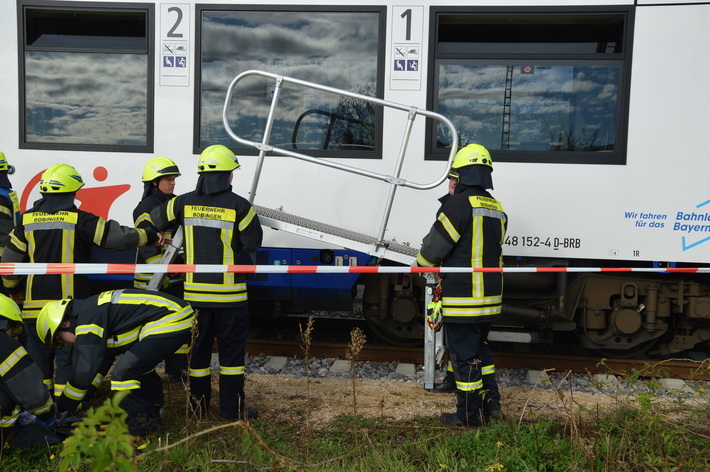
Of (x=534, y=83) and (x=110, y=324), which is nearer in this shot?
(x=110, y=324)

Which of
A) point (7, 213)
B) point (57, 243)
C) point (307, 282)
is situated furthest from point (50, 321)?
point (307, 282)

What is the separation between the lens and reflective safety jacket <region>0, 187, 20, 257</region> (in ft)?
16.2

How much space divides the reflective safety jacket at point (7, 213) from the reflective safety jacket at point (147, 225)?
3.04 ft

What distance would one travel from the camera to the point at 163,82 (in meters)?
5.21

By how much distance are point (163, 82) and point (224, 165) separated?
1442 millimetres

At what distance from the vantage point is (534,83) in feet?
16.6

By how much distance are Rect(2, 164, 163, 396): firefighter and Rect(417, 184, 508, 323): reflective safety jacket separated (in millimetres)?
2112

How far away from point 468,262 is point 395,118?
148cm

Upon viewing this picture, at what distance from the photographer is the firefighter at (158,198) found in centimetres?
497

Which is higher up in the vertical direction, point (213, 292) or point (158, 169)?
point (158, 169)

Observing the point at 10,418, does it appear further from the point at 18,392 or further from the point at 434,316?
the point at 434,316

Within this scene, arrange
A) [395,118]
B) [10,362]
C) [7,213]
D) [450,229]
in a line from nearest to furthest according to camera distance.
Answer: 1. [10,362]
2. [450,229]
3. [7,213]
4. [395,118]

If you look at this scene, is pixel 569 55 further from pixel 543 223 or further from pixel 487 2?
pixel 543 223

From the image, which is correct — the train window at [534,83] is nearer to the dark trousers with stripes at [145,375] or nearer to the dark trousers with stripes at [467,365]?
the dark trousers with stripes at [467,365]
